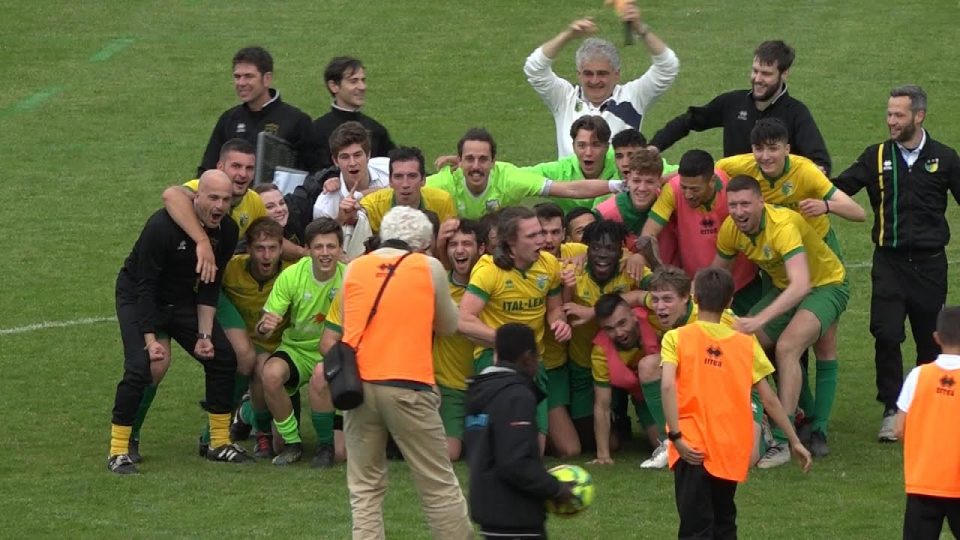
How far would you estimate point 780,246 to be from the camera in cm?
1191

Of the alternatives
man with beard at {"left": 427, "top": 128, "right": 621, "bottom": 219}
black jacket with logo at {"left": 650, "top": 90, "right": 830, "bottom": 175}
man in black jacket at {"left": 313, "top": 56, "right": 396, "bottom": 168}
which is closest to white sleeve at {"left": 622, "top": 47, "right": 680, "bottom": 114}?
black jacket with logo at {"left": 650, "top": 90, "right": 830, "bottom": 175}

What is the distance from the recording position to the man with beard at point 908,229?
12.9 meters

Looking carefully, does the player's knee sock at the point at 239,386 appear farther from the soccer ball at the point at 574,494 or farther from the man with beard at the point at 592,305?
the soccer ball at the point at 574,494

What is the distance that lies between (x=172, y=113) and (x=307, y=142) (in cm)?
925

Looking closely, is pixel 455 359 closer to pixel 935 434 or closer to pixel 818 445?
pixel 818 445

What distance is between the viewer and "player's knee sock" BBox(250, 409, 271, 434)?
1252 centimetres

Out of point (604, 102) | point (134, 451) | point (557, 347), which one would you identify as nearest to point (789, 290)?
point (557, 347)

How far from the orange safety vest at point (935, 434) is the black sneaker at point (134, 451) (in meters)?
5.31

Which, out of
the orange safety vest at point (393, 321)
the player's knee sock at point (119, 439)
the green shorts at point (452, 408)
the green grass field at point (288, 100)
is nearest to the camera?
the orange safety vest at point (393, 321)

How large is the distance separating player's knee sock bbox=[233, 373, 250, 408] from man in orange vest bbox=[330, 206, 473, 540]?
2.92 m

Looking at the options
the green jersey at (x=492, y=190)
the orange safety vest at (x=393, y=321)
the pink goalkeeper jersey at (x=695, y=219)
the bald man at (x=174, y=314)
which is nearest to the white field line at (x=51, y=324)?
the bald man at (x=174, y=314)

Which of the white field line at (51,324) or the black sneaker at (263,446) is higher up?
the white field line at (51,324)

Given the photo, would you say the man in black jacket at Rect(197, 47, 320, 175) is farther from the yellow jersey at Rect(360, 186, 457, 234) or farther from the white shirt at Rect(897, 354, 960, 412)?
the white shirt at Rect(897, 354, 960, 412)

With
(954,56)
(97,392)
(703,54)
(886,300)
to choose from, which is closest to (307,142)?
(97,392)
